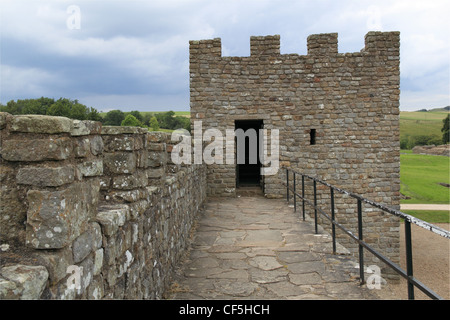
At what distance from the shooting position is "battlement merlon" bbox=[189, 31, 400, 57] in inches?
362

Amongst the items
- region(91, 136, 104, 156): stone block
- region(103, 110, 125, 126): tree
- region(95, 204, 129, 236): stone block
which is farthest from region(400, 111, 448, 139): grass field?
region(91, 136, 104, 156): stone block

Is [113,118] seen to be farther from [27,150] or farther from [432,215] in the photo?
[27,150]

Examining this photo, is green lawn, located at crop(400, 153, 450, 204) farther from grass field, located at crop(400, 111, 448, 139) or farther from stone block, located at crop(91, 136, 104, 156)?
grass field, located at crop(400, 111, 448, 139)

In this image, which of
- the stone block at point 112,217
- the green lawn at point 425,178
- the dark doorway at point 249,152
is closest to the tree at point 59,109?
the dark doorway at point 249,152

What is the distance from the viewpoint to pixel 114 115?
31922 mm

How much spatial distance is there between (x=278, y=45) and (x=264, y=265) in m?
6.72

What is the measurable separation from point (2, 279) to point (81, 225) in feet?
1.62

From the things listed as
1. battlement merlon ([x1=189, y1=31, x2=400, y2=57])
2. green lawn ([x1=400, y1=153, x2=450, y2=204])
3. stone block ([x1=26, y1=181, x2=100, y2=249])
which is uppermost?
battlement merlon ([x1=189, y1=31, x2=400, y2=57])

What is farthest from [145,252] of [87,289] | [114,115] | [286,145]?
[114,115]

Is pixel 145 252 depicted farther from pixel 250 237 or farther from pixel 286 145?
pixel 286 145

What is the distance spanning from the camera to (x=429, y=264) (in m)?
10.9

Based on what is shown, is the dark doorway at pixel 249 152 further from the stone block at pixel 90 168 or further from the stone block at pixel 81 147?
the stone block at pixel 81 147

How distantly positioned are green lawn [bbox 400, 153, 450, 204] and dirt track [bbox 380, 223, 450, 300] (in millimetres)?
5846
